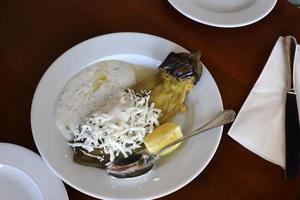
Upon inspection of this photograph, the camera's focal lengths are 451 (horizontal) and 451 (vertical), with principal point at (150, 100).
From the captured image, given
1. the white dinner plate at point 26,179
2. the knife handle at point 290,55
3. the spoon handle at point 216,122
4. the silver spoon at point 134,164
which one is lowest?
→ the white dinner plate at point 26,179

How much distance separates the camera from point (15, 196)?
29.3 inches

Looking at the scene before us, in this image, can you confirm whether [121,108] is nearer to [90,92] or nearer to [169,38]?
[90,92]

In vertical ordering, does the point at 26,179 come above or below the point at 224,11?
below

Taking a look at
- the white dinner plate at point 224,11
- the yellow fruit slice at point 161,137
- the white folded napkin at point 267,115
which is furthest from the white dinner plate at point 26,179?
the white dinner plate at point 224,11

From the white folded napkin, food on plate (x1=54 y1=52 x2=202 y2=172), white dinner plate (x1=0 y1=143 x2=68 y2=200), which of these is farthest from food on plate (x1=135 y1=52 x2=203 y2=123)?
white dinner plate (x1=0 y1=143 x2=68 y2=200)

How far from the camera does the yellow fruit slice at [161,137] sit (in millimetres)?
782

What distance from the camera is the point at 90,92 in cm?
85

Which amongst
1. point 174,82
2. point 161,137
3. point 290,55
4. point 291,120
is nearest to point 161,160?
point 161,137

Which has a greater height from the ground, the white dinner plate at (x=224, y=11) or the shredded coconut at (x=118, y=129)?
the white dinner plate at (x=224, y=11)

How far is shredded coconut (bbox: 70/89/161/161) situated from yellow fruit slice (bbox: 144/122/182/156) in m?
0.01

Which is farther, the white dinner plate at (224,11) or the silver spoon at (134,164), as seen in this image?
the white dinner plate at (224,11)

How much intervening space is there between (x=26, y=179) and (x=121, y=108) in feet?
0.66

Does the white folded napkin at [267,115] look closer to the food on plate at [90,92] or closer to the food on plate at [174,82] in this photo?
the food on plate at [174,82]

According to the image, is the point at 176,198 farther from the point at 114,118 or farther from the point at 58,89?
the point at 58,89
